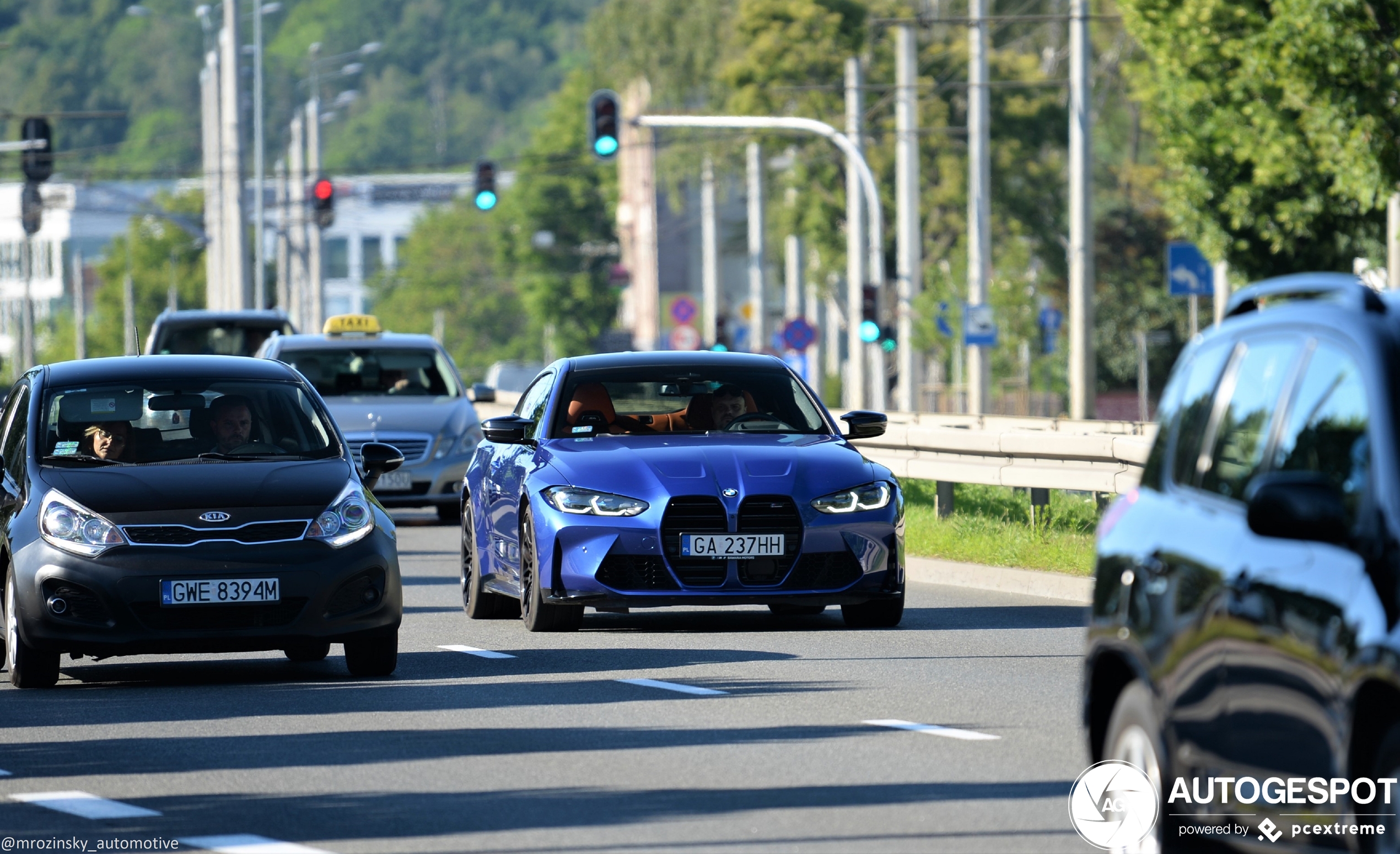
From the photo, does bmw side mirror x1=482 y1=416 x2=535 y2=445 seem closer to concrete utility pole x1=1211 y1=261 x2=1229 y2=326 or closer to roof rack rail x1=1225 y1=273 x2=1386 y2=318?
roof rack rail x1=1225 y1=273 x2=1386 y2=318

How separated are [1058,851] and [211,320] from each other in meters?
23.0

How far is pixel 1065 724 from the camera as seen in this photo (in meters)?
10.8

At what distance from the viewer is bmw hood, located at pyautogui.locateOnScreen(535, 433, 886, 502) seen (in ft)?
47.4

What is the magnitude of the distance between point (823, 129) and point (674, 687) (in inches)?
1062

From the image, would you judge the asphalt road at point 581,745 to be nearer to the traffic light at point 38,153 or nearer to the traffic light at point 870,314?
the traffic light at point 870,314

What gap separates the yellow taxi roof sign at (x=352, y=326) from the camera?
89.8ft

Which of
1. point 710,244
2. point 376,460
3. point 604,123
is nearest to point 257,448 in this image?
point 376,460

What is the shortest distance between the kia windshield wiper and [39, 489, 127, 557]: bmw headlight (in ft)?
1.78

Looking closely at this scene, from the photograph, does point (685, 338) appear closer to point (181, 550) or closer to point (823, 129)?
point (823, 129)

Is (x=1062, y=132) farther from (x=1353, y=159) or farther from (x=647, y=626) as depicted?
(x=647, y=626)

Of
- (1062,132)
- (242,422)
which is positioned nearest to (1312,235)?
(242,422)

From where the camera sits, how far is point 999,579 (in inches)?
727

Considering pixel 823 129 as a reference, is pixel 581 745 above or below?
below
